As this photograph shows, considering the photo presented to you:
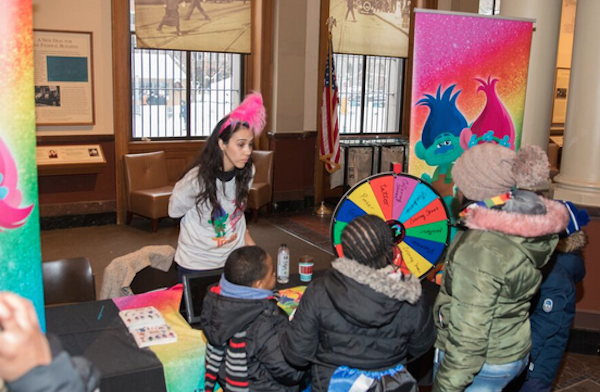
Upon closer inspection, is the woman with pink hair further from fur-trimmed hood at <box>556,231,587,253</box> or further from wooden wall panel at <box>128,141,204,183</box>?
wooden wall panel at <box>128,141,204,183</box>

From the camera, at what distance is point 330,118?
890 cm

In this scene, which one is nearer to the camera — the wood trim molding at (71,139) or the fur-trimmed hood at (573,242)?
the fur-trimmed hood at (573,242)

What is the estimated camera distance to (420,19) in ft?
12.7

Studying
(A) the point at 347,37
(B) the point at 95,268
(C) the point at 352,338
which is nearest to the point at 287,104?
(A) the point at 347,37

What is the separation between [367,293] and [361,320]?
0.31 ft

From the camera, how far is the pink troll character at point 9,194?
2.16m

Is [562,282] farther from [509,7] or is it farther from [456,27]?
[509,7]

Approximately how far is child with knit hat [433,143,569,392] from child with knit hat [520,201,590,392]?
0.61 meters

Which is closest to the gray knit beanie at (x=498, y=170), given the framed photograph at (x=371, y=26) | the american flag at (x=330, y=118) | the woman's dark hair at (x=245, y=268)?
the woman's dark hair at (x=245, y=268)

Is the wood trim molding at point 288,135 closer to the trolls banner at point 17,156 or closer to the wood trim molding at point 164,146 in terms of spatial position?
the wood trim molding at point 164,146

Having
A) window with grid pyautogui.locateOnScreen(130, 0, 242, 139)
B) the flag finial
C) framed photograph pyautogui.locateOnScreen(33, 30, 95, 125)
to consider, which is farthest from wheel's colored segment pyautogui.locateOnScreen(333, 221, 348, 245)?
the flag finial

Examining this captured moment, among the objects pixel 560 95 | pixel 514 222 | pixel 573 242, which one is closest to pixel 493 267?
pixel 514 222

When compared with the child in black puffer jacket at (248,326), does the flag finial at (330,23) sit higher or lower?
higher

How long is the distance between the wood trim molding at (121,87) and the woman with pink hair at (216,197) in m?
4.93
